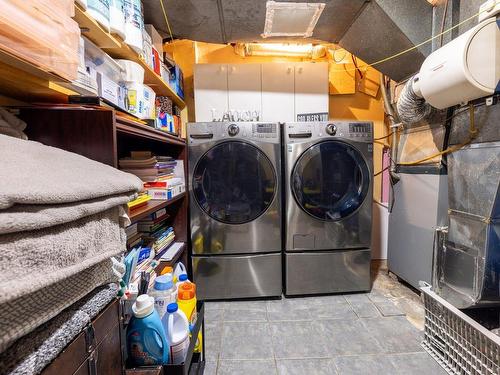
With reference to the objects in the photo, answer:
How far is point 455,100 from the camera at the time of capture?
1.37 m

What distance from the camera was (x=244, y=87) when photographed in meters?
2.35

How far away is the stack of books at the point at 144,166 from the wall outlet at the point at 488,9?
1.85m

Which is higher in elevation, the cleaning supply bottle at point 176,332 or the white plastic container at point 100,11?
the white plastic container at point 100,11

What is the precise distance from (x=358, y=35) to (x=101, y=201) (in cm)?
210

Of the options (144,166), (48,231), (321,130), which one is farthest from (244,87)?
(48,231)

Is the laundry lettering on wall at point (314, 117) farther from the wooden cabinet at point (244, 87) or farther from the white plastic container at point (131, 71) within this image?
the white plastic container at point (131, 71)

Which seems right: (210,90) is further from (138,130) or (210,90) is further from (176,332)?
(176,332)

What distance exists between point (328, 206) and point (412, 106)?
2.95ft

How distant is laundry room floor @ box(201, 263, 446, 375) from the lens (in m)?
1.35

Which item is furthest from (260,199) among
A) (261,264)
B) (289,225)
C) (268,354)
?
(268,354)

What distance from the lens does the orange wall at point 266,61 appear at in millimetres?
2496

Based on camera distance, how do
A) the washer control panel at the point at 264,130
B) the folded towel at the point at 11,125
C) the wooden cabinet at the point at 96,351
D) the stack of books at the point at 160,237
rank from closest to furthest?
the wooden cabinet at the point at 96,351, the folded towel at the point at 11,125, the stack of books at the point at 160,237, the washer control panel at the point at 264,130

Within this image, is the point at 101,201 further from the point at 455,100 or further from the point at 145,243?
the point at 455,100

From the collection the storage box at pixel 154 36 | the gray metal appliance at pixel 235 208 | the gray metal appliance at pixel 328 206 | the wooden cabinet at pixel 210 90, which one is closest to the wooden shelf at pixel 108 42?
the storage box at pixel 154 36
